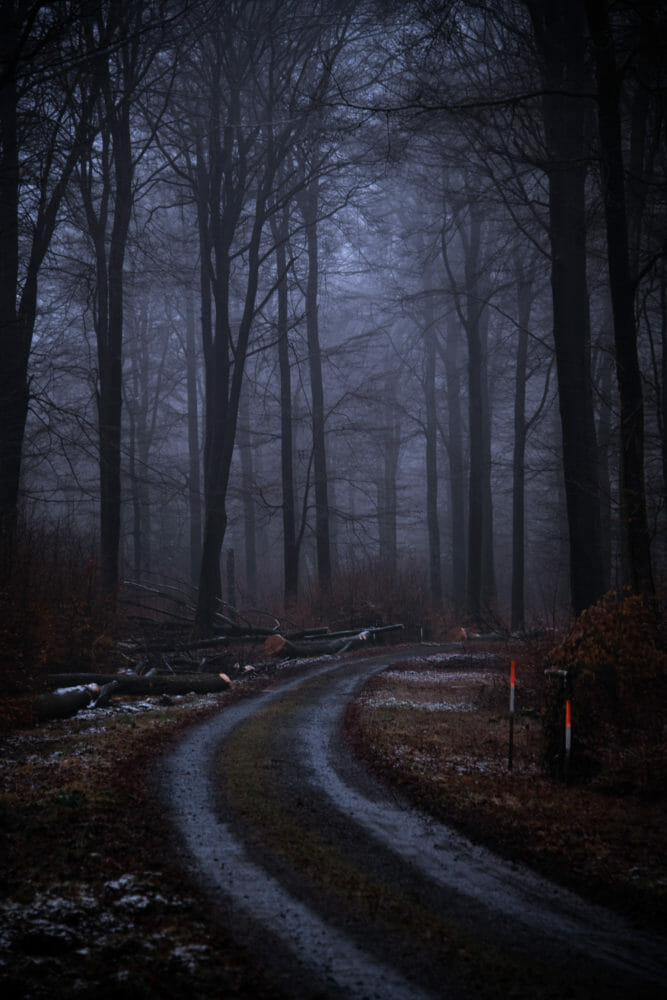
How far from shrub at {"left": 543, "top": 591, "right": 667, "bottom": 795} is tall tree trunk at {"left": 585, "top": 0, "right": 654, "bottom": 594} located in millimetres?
1163

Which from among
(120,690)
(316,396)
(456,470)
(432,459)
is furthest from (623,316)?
(432,459)

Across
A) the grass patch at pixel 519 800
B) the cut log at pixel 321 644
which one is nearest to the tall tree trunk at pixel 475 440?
the cut log at pixel 321 644

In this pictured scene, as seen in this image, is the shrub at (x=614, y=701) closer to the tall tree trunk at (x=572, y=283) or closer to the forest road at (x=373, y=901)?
the forest road at (x=373, y=901)

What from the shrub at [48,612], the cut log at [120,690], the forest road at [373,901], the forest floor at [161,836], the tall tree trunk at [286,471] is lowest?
the forest road at [373,901]

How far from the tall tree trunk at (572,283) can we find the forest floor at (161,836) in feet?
10.1

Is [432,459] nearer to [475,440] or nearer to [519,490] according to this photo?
[475,440]

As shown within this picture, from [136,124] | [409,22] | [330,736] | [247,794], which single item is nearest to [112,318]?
[136,124]

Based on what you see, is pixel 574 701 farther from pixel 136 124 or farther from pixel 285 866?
pixel 136 124

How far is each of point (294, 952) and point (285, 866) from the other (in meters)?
1.33

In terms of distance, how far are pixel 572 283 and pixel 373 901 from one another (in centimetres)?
1221

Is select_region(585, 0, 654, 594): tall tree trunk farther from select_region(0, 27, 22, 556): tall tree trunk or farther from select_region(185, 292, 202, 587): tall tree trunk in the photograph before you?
select_region(185, 292, 202, 587): tall tree trunk

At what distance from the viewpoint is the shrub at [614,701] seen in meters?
8.05

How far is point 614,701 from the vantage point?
8562mm

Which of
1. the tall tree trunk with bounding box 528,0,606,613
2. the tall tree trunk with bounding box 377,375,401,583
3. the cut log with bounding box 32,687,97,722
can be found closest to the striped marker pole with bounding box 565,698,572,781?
the tall tree trunk with bounding box 528,0,606,613
